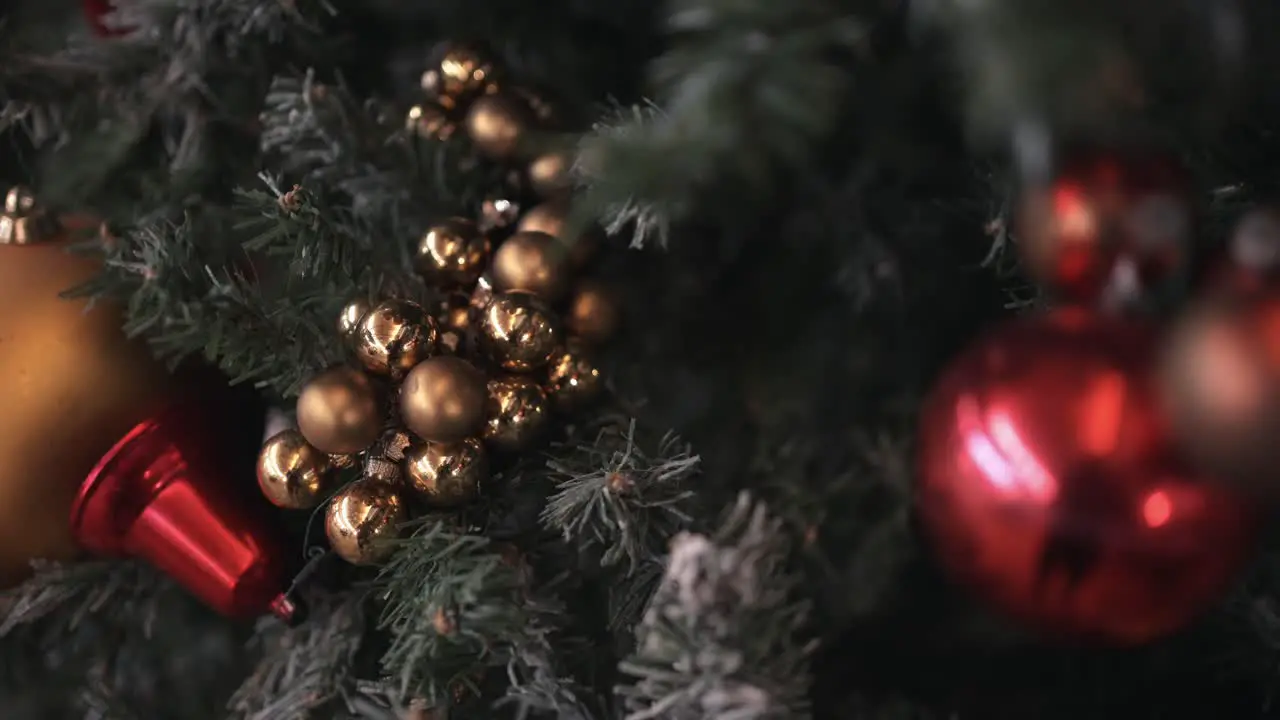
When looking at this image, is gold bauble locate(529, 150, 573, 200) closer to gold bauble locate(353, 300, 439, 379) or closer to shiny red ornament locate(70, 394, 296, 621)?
gold bauble locate(353, 300, 439, 379)

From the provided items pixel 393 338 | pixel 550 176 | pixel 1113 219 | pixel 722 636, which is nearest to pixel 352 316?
pixel 393 338

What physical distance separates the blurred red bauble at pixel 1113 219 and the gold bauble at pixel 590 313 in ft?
0.80

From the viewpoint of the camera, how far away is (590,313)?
52 centimetres

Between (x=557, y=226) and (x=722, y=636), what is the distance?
9.6 inches

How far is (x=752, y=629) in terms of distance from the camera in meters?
0.39

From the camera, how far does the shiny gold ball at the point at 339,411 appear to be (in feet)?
1.48

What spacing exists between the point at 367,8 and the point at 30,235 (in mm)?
235

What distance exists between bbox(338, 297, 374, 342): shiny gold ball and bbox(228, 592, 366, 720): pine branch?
0.15m

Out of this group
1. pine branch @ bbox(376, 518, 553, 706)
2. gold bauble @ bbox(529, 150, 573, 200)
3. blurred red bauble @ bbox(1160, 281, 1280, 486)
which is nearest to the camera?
blurred red bauble @ bbox(1160, 281, 1280, 486)

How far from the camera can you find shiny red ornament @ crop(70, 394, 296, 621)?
505mm

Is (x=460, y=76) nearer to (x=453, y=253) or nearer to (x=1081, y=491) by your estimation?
(x=453, y=253)

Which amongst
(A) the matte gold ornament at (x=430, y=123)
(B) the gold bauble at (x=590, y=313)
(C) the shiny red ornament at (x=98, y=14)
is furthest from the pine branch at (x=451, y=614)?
(C) the shiny red ornament at (x=98, y=14)

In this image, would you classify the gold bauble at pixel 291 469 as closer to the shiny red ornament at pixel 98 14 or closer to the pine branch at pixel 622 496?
the pine branch at pixel 622 496

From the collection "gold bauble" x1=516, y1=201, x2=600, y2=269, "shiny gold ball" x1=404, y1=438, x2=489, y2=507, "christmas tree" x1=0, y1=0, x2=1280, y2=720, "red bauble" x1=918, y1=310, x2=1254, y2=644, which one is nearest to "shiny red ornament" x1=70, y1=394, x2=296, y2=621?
"christmas tree" x1=0, y1=0, x2=1280, y2=720
